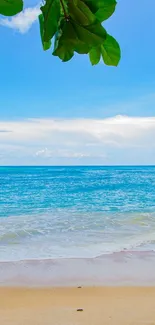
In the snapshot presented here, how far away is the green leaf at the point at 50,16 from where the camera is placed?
0.39 metres

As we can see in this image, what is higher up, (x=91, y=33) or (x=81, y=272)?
(x=91, y=33)

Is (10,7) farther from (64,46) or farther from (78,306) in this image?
(78,306)

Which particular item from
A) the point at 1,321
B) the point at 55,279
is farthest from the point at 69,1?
the point at 55,279

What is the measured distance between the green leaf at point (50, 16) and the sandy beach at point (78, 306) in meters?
3.33

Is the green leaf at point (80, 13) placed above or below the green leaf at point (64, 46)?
above

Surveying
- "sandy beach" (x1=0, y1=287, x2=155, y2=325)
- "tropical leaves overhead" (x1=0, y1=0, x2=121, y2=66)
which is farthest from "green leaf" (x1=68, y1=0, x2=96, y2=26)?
"sandy beach" (x1=0, y1=287, x2=155, y2=325)

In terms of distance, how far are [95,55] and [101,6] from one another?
6cm

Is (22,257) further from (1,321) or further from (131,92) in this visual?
(131,92)

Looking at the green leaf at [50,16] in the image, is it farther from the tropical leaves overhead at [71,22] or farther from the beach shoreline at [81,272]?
the beach shoreline at [81,272]

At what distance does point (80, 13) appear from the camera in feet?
1.27

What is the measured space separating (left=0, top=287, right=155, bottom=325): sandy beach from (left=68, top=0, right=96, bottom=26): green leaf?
3.34 m

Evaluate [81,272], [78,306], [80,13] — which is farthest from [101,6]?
[81,272]

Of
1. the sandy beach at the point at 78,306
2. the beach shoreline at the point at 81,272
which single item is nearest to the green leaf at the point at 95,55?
the sandy beach at the point at 78,306

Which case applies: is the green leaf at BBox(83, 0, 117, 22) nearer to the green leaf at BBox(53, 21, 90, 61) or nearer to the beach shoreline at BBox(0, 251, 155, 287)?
the green leaf at BBox(53, 21, 90, 61)
